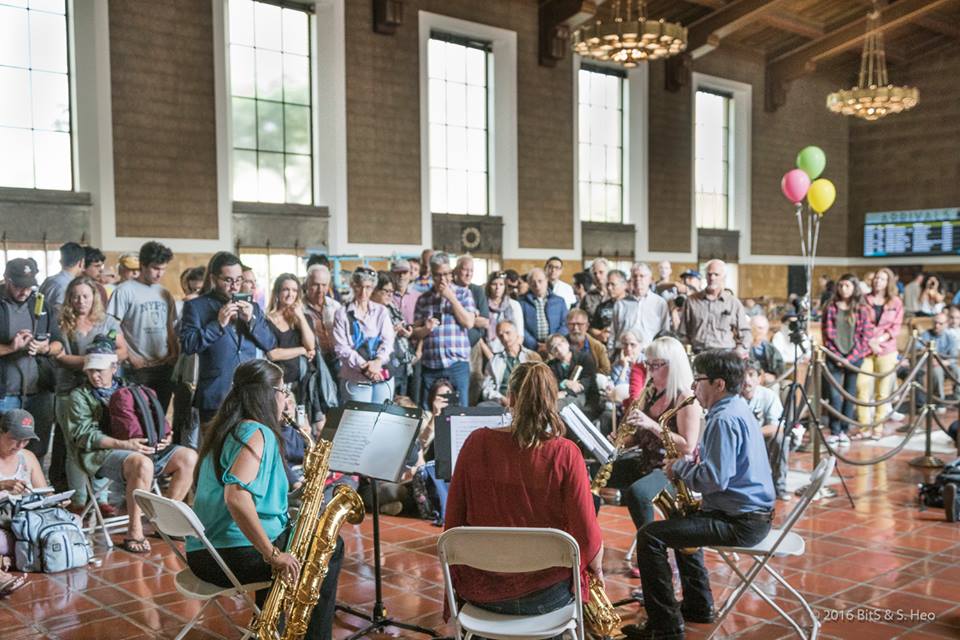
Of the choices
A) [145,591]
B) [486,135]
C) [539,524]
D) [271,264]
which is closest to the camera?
[539,524]

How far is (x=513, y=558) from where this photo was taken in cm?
271

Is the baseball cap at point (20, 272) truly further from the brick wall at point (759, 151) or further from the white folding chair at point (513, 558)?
the brick wall at point (759, 151)

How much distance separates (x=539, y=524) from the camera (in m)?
2.97

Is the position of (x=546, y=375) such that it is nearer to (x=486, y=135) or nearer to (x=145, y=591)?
(x=145, y=591)

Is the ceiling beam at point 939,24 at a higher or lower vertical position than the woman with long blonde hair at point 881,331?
higher

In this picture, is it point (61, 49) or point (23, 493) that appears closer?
point (23, 493)

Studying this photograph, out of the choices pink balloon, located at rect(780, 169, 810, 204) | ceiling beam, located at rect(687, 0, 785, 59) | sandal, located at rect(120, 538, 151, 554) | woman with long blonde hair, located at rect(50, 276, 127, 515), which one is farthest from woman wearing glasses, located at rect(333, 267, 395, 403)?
ceiling beam, located at rect(687, 0, 785, 59)

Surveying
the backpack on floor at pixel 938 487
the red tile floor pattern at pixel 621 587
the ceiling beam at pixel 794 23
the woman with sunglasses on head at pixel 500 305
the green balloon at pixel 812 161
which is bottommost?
the red tile floor pattern at pixel 621 587

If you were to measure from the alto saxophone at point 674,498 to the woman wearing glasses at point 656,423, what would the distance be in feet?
0.41

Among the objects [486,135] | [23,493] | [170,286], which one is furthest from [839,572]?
[486,135]

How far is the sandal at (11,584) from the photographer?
4.47 meters

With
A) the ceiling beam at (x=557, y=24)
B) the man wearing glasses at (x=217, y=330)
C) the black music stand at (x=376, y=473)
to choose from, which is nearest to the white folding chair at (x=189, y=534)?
the black music stand at (x=376, y=473)

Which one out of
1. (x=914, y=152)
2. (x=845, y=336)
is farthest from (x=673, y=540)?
(x=914, y=152)

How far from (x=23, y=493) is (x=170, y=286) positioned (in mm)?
6085
